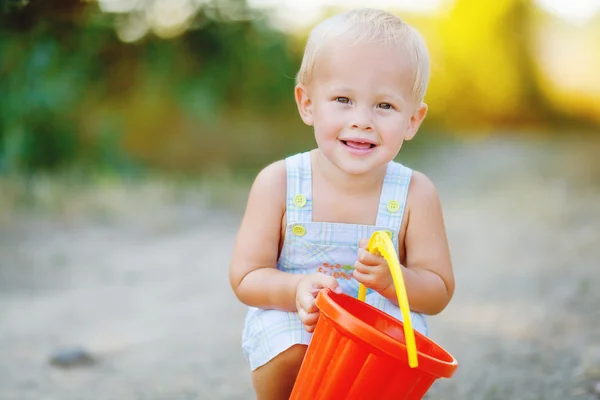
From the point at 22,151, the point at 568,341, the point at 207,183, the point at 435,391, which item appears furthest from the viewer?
the point at 207,183

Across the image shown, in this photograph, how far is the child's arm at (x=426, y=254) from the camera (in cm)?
155

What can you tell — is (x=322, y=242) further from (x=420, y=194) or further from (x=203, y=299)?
(x=203, y=299)

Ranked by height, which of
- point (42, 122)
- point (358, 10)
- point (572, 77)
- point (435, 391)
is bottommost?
point (435, 391)

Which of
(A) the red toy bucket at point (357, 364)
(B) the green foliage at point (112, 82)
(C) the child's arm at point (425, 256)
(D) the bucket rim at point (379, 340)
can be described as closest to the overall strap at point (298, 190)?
(C) the child's arm at point (425, 256)

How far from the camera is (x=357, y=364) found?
4.09 feet

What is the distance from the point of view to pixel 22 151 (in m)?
4.56

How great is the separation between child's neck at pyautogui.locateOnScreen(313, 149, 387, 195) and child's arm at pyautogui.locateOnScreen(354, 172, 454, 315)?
0.08 meters

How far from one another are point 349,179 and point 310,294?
13.7 inches

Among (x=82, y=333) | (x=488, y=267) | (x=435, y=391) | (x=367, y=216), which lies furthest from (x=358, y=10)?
(x=488, y=267)

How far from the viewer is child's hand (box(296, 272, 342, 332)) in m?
1.39

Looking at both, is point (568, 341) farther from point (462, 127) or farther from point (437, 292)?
point (462, 127)

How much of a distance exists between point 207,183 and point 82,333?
2480mm

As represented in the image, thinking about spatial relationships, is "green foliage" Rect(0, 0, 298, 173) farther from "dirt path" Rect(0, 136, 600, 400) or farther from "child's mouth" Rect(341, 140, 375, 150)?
"child's mouth" Rect(341, 140, 375, 150)

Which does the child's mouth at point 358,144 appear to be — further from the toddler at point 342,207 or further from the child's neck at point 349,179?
the child's neck at point 349,179
